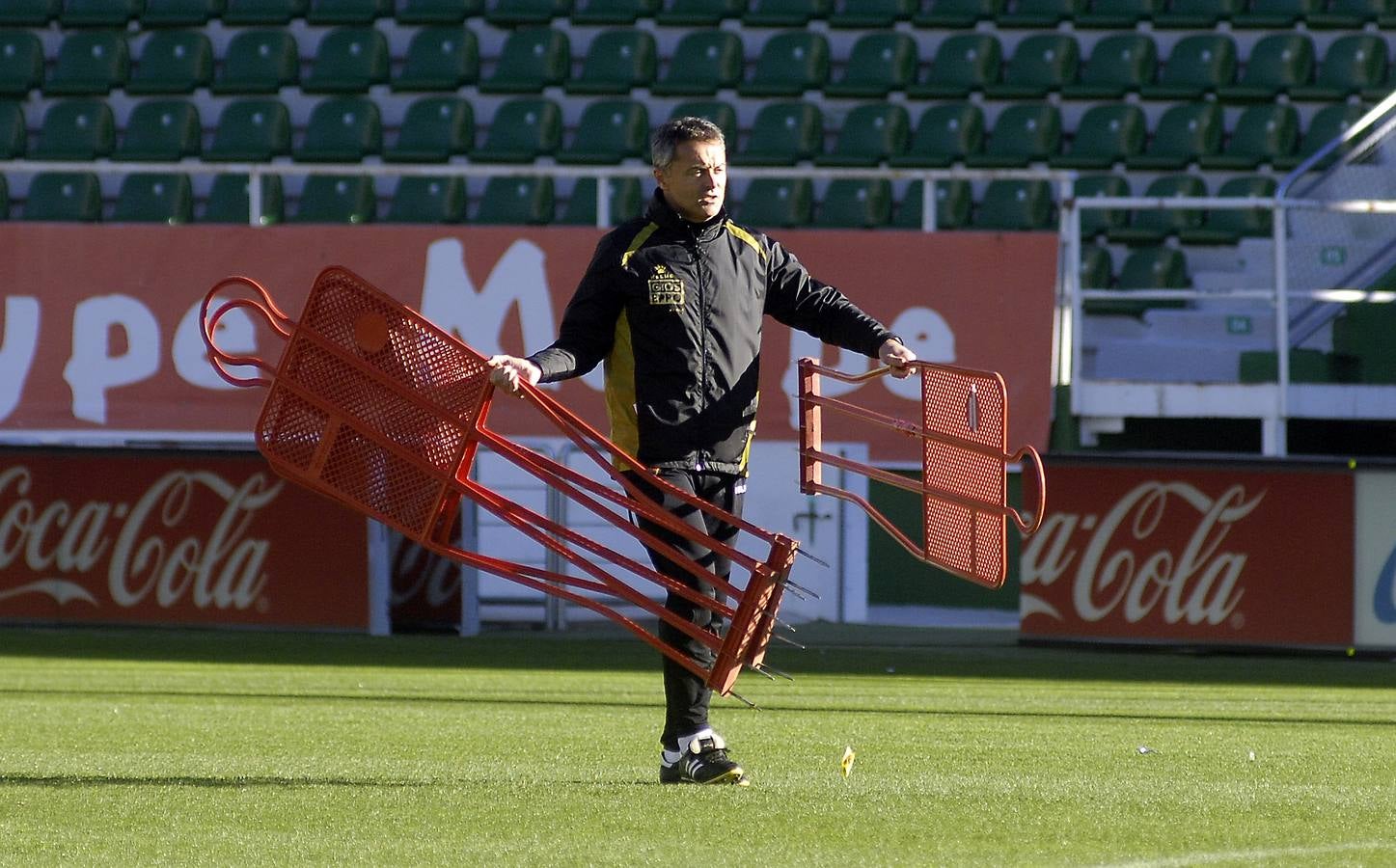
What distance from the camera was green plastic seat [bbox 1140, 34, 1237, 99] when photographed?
17.6 m

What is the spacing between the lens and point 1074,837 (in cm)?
480

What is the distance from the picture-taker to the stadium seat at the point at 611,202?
1669 centimetres

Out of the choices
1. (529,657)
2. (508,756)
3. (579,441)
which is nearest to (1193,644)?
(529,657)

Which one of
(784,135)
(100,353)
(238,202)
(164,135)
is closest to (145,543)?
(100,353)

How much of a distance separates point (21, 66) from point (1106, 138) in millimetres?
10035

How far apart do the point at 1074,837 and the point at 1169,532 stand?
727 centimetres

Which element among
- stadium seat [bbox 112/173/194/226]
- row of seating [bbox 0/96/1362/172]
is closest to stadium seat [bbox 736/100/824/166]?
row of seating [bbox 0/96/1362/172]

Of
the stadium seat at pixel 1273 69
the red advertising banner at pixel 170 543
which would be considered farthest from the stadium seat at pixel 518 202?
the stadium seat at pixel 1273 69

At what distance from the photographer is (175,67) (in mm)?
19031

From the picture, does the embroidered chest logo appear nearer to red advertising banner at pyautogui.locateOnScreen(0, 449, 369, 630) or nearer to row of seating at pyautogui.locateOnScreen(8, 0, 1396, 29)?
red advertising banner at pyautogui.locateOnScreen(0, 449, 369, 630)

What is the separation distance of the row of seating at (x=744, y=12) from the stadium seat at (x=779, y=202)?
2138mm

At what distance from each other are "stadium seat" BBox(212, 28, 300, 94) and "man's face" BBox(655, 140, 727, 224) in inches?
553

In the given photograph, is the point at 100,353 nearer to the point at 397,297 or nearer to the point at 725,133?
the point at 397,297

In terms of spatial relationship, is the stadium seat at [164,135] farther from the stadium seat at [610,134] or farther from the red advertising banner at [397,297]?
the red advertising banner at [397,297]
